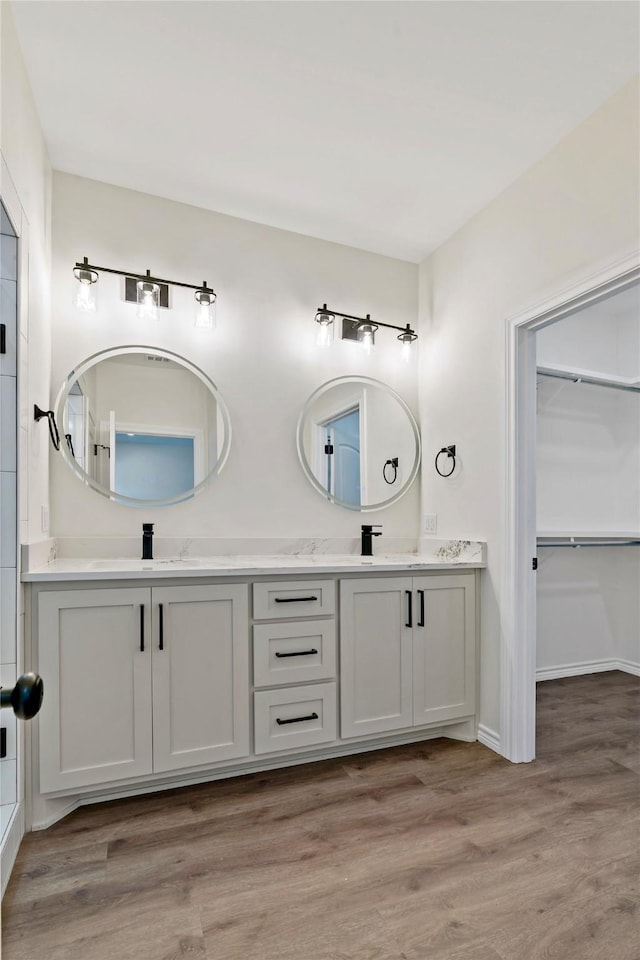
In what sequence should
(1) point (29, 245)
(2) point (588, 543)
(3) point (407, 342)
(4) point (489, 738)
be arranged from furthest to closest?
(2) point (588, 543) → (3) point (407, 342) → (4) point (489, 738) → (1) point (29, 245)

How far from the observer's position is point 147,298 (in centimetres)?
256

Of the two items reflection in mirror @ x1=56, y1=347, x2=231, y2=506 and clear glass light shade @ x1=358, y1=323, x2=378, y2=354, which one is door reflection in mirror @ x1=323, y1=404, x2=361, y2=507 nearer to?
clear glass light shade @ x1=358, y1=323, x2=378, y2=354

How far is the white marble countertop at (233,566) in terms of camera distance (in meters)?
1.94

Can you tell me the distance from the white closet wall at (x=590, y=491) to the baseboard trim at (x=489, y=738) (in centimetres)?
122

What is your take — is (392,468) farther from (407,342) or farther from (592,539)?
(592,539)

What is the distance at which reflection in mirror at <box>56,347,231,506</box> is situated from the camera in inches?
98.2

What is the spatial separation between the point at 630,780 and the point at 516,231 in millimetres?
2468

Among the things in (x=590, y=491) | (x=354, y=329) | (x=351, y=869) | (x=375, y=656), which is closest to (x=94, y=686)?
(x=351, y=869)

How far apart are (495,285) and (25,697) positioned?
2.60 meters

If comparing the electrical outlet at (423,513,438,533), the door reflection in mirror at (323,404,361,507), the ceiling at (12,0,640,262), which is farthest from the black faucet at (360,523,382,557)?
the ceiling at (12,0,640,262)

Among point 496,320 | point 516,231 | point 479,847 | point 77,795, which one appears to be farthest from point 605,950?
point 516,231

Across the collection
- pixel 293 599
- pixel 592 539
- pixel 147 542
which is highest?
pixel 147 542

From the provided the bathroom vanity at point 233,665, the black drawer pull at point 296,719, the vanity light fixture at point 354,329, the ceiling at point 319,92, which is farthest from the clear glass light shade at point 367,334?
the black drawer pull at point 296,719

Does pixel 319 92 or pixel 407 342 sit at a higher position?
pixel 319 92
